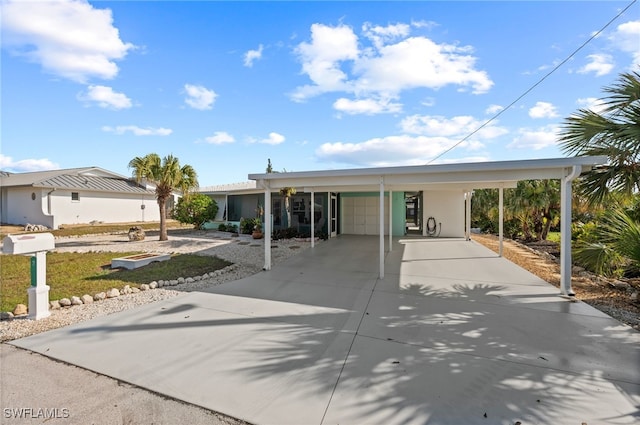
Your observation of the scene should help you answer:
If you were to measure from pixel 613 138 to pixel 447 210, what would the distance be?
10635 mm

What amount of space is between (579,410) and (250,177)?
7.29m

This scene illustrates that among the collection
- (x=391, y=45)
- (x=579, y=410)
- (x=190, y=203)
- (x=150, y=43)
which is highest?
(x=391, y=45)

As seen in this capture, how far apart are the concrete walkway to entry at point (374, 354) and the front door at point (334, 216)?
9651 mm

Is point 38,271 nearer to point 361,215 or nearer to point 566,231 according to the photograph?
point 566,231

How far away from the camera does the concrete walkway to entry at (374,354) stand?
2627 mm

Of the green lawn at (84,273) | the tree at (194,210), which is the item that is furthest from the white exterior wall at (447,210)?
the tree at (194,210)

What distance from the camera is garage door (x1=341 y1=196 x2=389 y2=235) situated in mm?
16625

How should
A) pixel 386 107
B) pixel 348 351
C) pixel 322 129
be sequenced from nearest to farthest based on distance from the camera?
pixel 348 351
pixel 386 107
pixel 322 129

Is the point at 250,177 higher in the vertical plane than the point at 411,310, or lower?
higher

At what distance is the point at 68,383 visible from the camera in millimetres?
2980

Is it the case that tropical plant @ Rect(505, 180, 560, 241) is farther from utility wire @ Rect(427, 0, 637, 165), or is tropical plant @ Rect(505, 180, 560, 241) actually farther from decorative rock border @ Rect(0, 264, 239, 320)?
decorative rock border @ Rect(0, 264, 239, 320)

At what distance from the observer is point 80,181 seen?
821 inches

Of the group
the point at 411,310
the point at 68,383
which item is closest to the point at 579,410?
the point at 411,310

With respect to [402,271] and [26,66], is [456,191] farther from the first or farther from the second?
[26,66]
